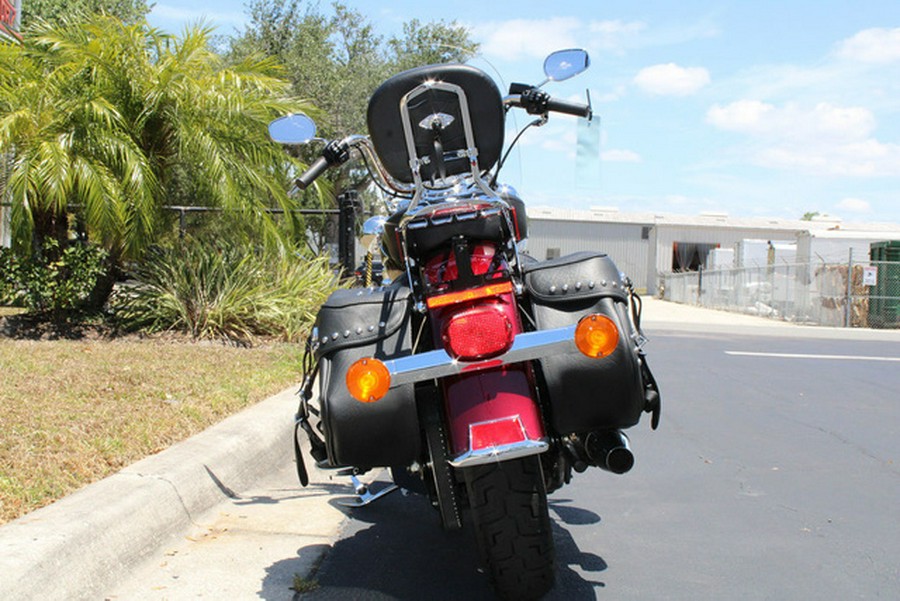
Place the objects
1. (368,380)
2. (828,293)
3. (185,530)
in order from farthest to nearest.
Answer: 1. (828,293)
2. (185,530)
3. (368,380)

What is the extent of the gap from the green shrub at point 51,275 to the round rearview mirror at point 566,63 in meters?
7.47

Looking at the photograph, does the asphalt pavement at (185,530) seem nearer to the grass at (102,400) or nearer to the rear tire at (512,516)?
the grass at (102,400)

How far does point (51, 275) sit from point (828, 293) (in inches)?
749

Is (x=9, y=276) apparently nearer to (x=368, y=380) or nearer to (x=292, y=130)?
(x=292, y=130)

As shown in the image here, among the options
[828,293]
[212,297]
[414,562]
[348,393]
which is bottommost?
[828,293]

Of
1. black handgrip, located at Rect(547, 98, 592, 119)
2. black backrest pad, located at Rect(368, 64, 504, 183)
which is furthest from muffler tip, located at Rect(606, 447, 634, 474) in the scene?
black handgrip, located at Rect(547, 98, 592, 119)

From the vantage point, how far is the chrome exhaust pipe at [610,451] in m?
2.81

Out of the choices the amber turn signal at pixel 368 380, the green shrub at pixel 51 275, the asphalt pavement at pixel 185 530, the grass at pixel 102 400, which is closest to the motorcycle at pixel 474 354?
the amber turn signal at pixel 368 380

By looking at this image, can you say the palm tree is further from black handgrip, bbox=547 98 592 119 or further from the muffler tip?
the muffler tip

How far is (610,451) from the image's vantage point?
282 centimetres

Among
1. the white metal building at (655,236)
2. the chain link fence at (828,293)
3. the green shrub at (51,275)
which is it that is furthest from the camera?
the white metal building at (655,236)

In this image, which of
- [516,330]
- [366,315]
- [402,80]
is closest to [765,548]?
[516,330]

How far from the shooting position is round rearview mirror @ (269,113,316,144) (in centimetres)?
393

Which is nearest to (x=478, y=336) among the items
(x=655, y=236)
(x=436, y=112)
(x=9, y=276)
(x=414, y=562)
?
(x=436, y=112)
